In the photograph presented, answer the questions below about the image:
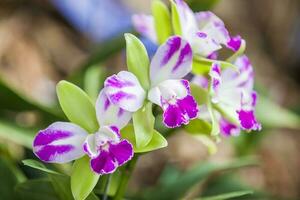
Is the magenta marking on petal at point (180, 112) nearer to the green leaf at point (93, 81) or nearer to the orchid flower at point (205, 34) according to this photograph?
the orchid flower at point (205, 34)

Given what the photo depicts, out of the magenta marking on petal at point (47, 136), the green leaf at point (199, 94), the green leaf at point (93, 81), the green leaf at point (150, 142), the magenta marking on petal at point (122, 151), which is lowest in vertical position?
the green leaf at point (93, 81)

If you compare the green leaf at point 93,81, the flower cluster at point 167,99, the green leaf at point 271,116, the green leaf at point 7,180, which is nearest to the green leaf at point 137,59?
the flower cluster at point 167,99

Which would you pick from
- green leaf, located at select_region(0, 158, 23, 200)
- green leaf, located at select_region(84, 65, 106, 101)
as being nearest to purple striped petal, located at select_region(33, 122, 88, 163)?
green leaf, located at select_region(0, 158, 23, 200)

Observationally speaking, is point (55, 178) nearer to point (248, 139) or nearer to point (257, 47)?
point (248, 139)

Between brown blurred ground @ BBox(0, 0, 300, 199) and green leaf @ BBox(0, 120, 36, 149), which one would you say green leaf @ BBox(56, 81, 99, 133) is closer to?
green leaf @ BBox(0, 120, 36, 149)

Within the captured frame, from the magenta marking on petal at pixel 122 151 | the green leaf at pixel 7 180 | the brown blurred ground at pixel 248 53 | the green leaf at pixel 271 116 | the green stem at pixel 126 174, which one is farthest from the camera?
the brown blurred ground at pixel 248 53

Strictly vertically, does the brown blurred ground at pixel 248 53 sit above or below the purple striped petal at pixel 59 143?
below

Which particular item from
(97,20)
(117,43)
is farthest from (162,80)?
(97,20)
